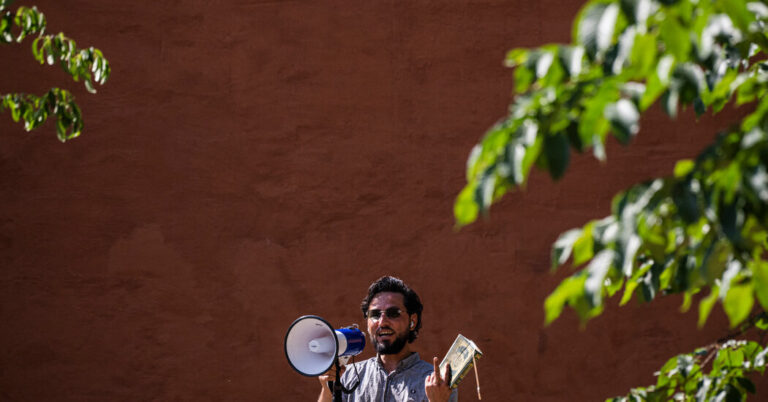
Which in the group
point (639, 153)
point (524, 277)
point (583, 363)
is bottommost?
point (583, 363)

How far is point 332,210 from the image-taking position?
20.7ft

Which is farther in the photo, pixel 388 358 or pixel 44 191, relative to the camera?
pixel 44 191

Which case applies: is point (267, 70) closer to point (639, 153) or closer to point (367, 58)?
point (367, 58)

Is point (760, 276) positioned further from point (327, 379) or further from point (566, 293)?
point (327, 379)

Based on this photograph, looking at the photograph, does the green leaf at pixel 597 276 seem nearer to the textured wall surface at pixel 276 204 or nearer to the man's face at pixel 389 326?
the man's face at pixel 389 326

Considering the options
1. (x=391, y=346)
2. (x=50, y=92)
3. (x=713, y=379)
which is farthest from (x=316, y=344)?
(x=713, y=379)

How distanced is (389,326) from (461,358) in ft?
2.28

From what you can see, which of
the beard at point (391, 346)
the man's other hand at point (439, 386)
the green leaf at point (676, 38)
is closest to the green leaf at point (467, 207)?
the green leaf at point (676, 38)

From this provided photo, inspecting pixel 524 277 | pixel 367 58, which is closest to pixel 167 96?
pixel 367 58

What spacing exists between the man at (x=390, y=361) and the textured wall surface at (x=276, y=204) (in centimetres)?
166

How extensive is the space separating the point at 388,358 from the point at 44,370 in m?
3.02

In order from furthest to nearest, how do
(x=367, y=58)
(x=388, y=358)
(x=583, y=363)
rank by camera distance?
1. (x=367, y=58)
2. (x=583, y=363)
3. (x=388, y=358)

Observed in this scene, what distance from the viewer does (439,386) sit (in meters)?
3.73

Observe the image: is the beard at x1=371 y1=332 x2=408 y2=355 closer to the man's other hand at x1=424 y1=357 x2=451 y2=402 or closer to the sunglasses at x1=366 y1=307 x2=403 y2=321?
the sunglasses at x1=366 y1=307 x2=403 y2=321
